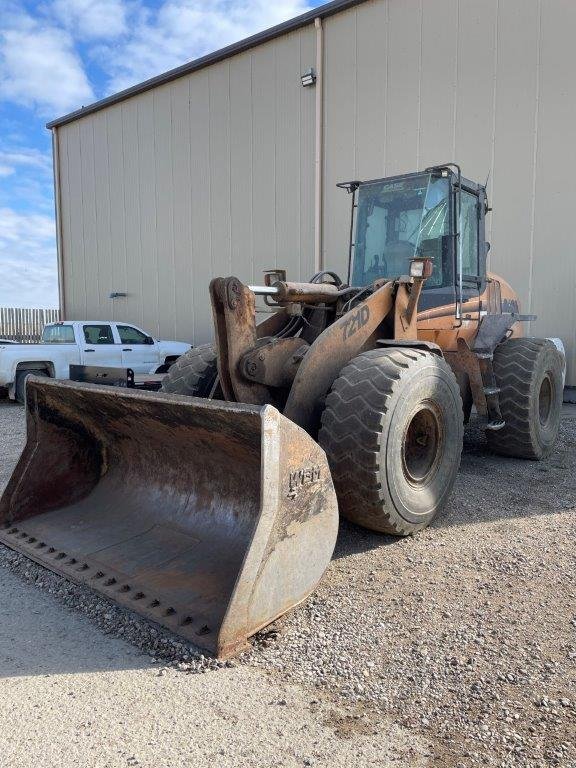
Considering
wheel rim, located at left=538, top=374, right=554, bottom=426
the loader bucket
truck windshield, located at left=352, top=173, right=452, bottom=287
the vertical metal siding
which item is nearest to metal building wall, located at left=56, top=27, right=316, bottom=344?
the vertical metal siding

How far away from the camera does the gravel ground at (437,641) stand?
91.4 inches

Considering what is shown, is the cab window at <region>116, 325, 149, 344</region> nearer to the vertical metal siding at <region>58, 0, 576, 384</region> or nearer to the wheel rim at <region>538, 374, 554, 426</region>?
the vertical metal siding at <region>58, 0, 576, 384</region>

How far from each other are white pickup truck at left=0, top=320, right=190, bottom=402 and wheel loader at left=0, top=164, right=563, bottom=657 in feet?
25.8

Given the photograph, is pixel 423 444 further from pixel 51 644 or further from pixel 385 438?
pixel 51 644

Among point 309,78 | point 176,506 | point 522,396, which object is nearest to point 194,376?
point 176,506

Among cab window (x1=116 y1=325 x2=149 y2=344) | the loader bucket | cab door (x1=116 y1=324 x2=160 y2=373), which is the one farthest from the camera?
cab window (x1=116 y1=325 x2=149 y2=344)

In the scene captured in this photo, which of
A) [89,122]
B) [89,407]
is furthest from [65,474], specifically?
[89,122]

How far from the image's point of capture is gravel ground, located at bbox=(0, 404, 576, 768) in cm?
232

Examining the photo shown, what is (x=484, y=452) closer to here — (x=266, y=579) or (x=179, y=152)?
(x=266, y=579)

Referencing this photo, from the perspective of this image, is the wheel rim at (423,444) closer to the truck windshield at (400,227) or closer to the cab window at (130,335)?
the truck windshield at (400,227)

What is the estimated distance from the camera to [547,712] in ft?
7.94

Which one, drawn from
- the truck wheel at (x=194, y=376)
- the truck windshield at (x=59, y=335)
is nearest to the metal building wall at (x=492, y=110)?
the truck windshield at (x=59, y=335)

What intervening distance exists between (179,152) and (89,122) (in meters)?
4.28

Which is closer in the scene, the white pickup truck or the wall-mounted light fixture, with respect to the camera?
the white pickup truck
